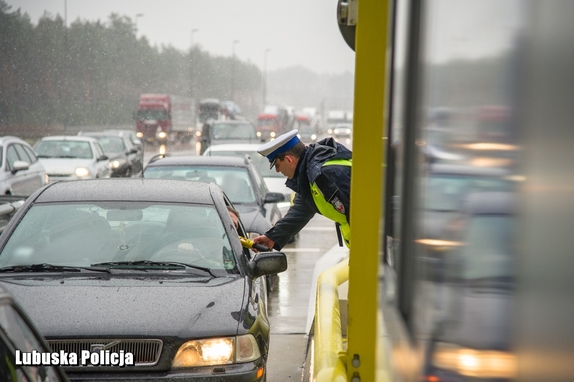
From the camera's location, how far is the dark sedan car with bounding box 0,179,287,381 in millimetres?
4574

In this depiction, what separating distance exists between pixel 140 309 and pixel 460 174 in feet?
11.9

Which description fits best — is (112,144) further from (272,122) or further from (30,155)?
(272,122)

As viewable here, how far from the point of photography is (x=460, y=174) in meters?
1.44

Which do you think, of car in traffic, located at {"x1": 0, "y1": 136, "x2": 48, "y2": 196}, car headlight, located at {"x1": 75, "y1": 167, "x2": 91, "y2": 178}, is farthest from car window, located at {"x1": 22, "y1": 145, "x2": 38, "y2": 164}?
car headlight, located at {"x1": 75, "y1": 167, "x2": 91, "y2": 178}

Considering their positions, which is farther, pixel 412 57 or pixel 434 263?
pixel 412 57

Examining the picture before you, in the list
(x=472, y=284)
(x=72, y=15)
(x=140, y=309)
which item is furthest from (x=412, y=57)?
(x=72, y=15)

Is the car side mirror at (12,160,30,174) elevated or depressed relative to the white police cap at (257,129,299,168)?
depressed

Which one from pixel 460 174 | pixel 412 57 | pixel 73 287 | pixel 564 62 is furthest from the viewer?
pixel 73 287

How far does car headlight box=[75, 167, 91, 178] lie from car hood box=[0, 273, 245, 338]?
52.2ft

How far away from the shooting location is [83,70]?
73.4m

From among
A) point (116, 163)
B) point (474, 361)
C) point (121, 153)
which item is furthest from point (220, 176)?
point (121, 153)

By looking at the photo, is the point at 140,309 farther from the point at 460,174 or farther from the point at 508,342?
the point at 508,342

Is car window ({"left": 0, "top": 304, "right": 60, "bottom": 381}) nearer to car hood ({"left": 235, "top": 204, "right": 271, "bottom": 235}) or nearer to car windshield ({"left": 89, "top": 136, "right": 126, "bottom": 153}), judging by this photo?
car hood ({"left": 235, "top": 204, "right": 271, "bottom": 235})

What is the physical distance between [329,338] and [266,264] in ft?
8.20
